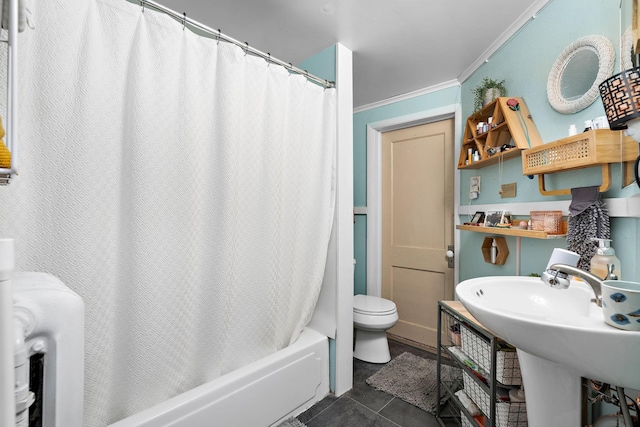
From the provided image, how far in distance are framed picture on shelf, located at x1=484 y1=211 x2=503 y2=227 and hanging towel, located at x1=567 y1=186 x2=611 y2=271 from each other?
486mm

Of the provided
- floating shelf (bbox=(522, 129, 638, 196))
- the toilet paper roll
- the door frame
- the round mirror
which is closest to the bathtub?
the door frame

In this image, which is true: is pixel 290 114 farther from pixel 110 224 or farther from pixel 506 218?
pixel 506 218

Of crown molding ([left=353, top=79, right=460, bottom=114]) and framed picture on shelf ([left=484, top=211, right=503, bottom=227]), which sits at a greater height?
crown molding ([left=353, top=79, right=460, bottom=114])

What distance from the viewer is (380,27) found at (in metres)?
1.62

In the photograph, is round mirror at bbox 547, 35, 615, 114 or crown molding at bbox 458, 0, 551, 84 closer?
round mirror at bbox 547, 35, 615, 114

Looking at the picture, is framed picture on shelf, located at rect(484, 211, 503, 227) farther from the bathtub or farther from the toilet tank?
the toilet tank

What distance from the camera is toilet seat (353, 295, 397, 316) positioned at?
2062mm

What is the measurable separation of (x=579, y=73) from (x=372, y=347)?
6.46 feet

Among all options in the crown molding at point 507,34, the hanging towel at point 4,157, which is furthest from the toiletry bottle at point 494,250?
the hanging towel at point 4,157

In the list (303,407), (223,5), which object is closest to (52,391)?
(303,407)

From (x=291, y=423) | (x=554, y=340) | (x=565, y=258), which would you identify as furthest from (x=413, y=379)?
(x=554, y=340)

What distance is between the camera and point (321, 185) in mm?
1672

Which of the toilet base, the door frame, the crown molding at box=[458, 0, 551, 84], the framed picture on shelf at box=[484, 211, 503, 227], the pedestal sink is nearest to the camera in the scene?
the pedestal sink

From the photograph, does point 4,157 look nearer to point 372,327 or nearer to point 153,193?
point 153,193
